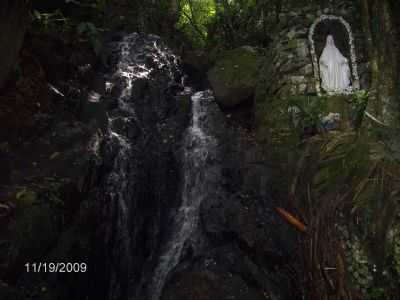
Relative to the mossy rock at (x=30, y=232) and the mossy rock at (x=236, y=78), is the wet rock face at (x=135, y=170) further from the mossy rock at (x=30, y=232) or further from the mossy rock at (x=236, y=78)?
the mossy rock at (x=236, y=78)

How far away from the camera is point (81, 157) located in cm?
662

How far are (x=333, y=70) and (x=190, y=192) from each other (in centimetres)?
359

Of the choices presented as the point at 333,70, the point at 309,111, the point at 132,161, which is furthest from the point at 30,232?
the point at 333,70

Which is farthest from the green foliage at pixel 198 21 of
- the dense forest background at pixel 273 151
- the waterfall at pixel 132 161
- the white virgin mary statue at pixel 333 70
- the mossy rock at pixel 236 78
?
A: the white virgin mary statue at pixel 333 70

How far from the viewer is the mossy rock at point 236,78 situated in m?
8.03

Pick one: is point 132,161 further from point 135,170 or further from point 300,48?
point 300,48

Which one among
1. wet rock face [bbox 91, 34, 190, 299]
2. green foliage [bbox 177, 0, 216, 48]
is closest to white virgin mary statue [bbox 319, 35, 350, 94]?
wet rock face [bbox 91, 34, 190, 299]

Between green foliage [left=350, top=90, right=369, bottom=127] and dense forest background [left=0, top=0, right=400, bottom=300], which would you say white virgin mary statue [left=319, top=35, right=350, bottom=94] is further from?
green foliage [left=350, top=90, right=369, bottom=127]

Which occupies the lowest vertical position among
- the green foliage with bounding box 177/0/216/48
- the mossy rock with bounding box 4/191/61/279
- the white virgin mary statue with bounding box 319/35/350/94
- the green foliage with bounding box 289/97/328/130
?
the mossy rock with bounding box 4/191/61/279

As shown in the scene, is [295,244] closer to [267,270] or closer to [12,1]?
[267,270]

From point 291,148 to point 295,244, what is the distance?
1.72 metres

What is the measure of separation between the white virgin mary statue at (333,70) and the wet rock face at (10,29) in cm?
489

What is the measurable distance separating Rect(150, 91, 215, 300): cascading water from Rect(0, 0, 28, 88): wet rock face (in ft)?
12.8

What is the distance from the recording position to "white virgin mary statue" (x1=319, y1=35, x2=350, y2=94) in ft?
20.3
